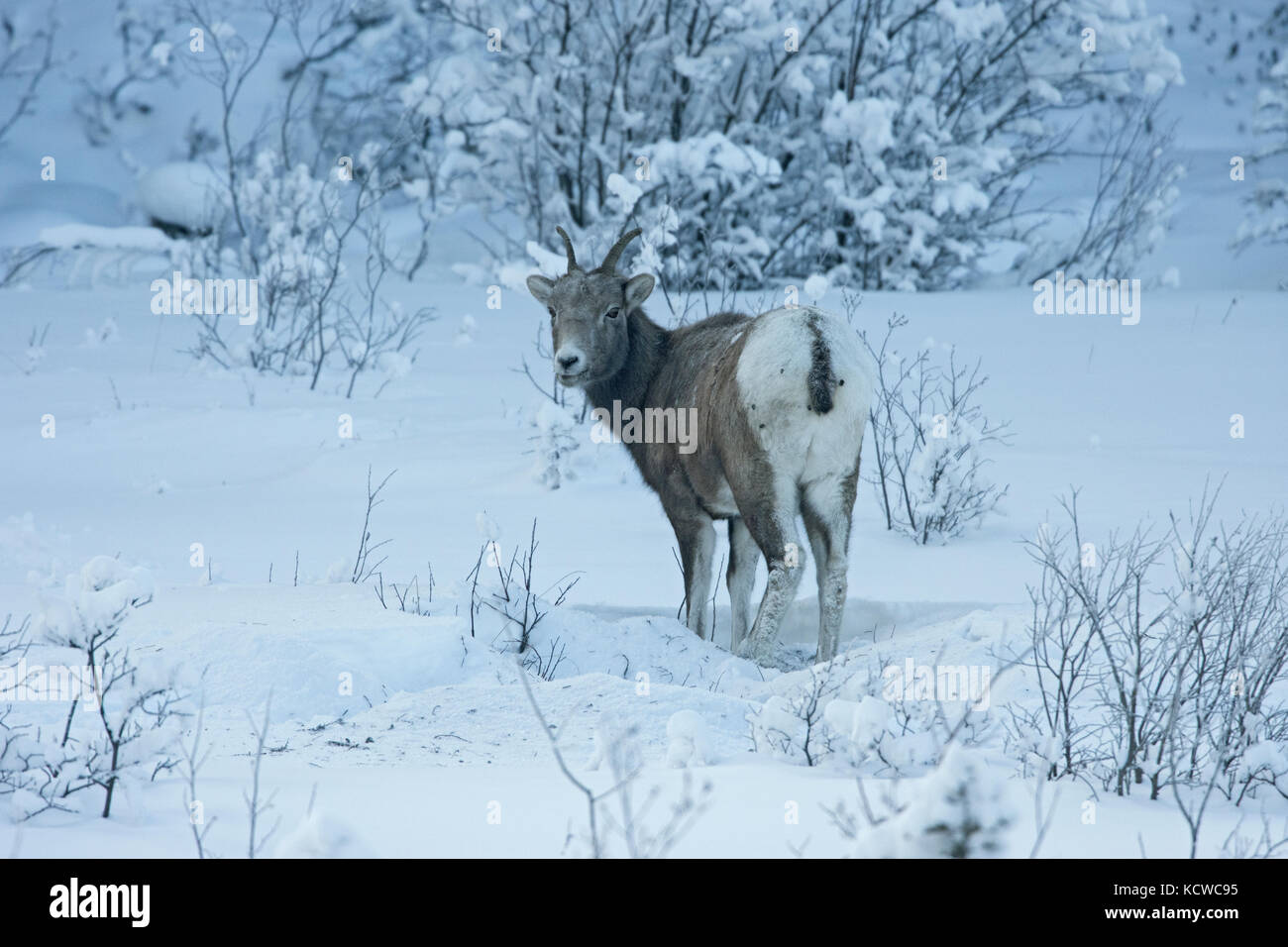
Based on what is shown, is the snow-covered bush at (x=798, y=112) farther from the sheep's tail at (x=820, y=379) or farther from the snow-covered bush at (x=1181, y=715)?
the snow-covered bush at (x=1181, y=715)

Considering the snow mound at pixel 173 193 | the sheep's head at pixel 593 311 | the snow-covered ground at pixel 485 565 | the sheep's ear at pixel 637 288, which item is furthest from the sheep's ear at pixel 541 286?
the snow mound at pixel 173 193

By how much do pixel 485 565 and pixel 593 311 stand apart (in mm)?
1574

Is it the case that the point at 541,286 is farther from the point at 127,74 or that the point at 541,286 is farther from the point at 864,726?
the point at 127,74

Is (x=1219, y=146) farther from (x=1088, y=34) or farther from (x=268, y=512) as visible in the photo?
(x=268, y=512)

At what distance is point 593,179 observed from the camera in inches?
598

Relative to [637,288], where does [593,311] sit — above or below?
below

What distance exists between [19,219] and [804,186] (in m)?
13.5

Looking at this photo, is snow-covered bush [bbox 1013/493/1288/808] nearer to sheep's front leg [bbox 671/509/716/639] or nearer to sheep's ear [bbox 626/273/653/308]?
sheep's front leg [bbox 671/509/716/639]

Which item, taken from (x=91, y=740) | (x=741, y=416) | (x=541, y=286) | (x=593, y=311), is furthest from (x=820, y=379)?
(x=91, y=740)

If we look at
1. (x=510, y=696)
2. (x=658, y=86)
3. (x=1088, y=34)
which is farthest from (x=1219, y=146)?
(x=510, y=696)

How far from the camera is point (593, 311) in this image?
23.2 ft

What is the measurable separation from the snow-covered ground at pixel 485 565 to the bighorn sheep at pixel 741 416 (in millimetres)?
474

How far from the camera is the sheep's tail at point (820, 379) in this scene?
5.61 metres

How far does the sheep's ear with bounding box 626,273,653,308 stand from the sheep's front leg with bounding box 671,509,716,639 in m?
1.19
